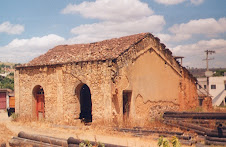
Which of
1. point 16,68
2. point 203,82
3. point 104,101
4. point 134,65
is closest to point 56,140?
point 104,101

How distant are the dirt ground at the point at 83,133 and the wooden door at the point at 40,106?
1.16m

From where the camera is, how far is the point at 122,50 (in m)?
14.1

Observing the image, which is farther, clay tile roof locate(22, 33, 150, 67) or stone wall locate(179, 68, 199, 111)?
stone wall locate(179, 68, 199, 111)

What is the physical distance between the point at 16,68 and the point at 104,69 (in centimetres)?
769

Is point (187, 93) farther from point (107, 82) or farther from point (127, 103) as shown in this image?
point (107, 82)

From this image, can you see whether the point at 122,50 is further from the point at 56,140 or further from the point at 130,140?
the point at 56,140

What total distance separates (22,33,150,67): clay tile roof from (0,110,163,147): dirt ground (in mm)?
3690

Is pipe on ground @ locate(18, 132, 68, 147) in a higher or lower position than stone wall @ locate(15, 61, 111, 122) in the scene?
lower

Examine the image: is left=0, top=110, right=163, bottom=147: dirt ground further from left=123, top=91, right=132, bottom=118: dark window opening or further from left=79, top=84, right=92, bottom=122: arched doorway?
left=79, top=84, right=92, bottom=122: arched doorway

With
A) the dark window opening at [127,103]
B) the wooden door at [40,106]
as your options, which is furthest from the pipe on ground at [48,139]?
the wooden door at [40,106]

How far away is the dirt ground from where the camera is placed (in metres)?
10.3

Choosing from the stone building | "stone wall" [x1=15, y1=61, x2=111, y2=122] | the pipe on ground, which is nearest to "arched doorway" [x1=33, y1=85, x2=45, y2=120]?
the stone building

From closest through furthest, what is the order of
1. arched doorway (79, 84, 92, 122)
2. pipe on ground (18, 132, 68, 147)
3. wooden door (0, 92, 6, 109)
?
pipe on ground (18, 132, 68, 147)
arched doorway (79, 84, 92, 122)
wooden door (0, 92, 6, 109)

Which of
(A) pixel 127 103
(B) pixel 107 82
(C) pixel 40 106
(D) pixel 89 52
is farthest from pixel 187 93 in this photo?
(C) pixel 40 106
